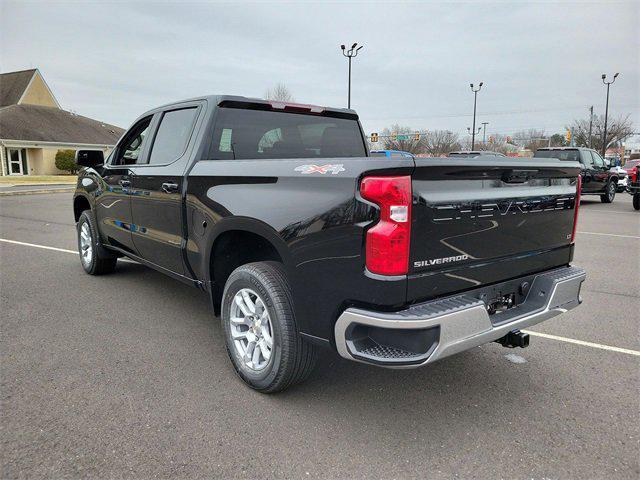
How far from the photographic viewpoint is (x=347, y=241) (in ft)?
8.18

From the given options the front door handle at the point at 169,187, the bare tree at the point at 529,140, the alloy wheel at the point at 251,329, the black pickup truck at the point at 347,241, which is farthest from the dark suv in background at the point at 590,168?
the bare tree at the point at 529,140

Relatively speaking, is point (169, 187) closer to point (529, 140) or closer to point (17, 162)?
point (17, 162)

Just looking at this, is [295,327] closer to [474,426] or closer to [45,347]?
[474,426]

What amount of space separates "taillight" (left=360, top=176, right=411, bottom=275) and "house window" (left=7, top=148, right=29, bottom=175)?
150ft

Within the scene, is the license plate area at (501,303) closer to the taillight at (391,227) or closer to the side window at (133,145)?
the taillight at (391,227)

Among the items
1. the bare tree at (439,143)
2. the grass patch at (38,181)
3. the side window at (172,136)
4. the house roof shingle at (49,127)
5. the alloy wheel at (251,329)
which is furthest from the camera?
the bare tree at (439,143)

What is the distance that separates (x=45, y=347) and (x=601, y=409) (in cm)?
398

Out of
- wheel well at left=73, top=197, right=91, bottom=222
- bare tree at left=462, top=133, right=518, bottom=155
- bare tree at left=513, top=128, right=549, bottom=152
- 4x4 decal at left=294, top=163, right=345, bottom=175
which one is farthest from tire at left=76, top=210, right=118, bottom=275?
bare tree at left=513, top=128, right=549, bottom=152

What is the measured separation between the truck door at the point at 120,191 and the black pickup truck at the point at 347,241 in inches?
24.2

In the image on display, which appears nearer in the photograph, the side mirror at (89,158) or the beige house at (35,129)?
the side mirror at (89,158)

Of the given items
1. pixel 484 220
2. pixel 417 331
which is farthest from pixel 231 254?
pixel 484 220

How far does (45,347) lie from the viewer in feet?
12.7

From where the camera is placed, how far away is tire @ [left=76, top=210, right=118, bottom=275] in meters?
5.80

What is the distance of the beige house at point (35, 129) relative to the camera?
133 feet
